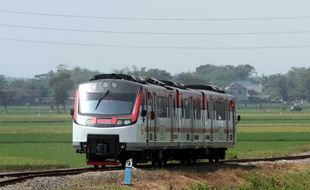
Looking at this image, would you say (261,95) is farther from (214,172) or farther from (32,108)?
(214,172)

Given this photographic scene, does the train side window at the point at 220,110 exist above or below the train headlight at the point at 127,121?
above

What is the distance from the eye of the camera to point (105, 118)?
26.9m

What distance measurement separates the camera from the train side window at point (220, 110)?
36219mm

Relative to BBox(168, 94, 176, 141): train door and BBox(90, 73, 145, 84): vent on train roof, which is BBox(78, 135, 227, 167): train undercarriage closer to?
BBox(168, 94, 176, 141): train door

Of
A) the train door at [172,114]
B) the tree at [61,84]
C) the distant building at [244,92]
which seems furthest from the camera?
the distant building at [244,92]

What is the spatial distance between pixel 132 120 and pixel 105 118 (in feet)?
2.74

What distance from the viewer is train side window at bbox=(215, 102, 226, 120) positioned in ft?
119

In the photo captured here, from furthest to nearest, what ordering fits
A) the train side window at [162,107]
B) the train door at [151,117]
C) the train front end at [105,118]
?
the train side window at [162,107] < the train door at [151,117] < the train front end at [105,118]

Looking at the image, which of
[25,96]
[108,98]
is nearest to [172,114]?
[108,98]

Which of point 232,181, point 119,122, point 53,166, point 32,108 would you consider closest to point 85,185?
point 119,122

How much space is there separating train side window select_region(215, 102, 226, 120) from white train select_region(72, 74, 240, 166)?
293 centimetres

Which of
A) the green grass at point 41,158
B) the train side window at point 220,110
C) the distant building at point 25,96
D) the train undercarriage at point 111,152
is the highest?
the distant building at point 25,96

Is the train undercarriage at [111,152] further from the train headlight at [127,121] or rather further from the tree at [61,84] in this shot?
the tree at [61,84]

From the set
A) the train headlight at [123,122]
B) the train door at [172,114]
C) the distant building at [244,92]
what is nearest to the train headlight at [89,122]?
the train headlight at [123,122]
